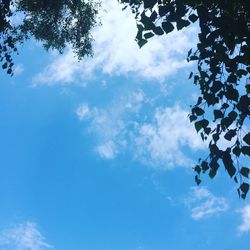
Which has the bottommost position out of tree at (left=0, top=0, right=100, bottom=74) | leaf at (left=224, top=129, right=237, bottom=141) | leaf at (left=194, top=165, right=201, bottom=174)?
leaf at (left=194, top=165, right=201, bottom=174)

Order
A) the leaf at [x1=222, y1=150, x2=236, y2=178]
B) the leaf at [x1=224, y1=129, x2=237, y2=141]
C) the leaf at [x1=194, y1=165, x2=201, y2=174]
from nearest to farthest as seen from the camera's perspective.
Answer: the leaf at [x1=222, y1=150, x2=236, y2=178] < the leaf at [x1=224, y1=129, x2=237, y2=141] < the leaf at [x1=194, y1=165, x2=201, y2=174]

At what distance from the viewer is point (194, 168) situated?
8336mm

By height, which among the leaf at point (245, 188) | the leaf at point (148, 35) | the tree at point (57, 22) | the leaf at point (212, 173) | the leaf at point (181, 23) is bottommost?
the leaf at point (245, 188)

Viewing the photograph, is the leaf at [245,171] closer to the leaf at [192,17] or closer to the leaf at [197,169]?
the leaf at [197,169]

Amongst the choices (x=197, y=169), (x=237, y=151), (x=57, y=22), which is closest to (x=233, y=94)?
(x=237, y=151)

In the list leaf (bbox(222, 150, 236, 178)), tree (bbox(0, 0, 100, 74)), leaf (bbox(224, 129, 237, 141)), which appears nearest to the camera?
leaf (bbox(222, 150, 236, 178))

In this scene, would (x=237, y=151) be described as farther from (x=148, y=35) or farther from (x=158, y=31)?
(x=148, y=35)

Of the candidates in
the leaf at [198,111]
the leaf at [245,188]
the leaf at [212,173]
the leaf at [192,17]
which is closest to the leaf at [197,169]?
the leaf at [212,173]

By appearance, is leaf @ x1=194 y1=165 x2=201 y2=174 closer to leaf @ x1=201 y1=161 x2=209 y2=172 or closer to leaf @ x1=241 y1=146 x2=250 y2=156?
leaf @ x1=201 y1=161 x2=209 y2=172

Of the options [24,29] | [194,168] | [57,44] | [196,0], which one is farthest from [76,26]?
[194,168]

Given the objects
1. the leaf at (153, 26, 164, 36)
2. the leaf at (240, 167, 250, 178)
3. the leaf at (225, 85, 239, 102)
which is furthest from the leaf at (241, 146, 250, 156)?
the leaf at (153, 26, 164, 36)

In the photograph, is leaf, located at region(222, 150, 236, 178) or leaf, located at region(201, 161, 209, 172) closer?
leaf, located at region(222, 150, 236, 178)

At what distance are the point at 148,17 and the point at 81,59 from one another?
1663 centimetres

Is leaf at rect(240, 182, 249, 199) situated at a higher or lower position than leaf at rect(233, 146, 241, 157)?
lower
